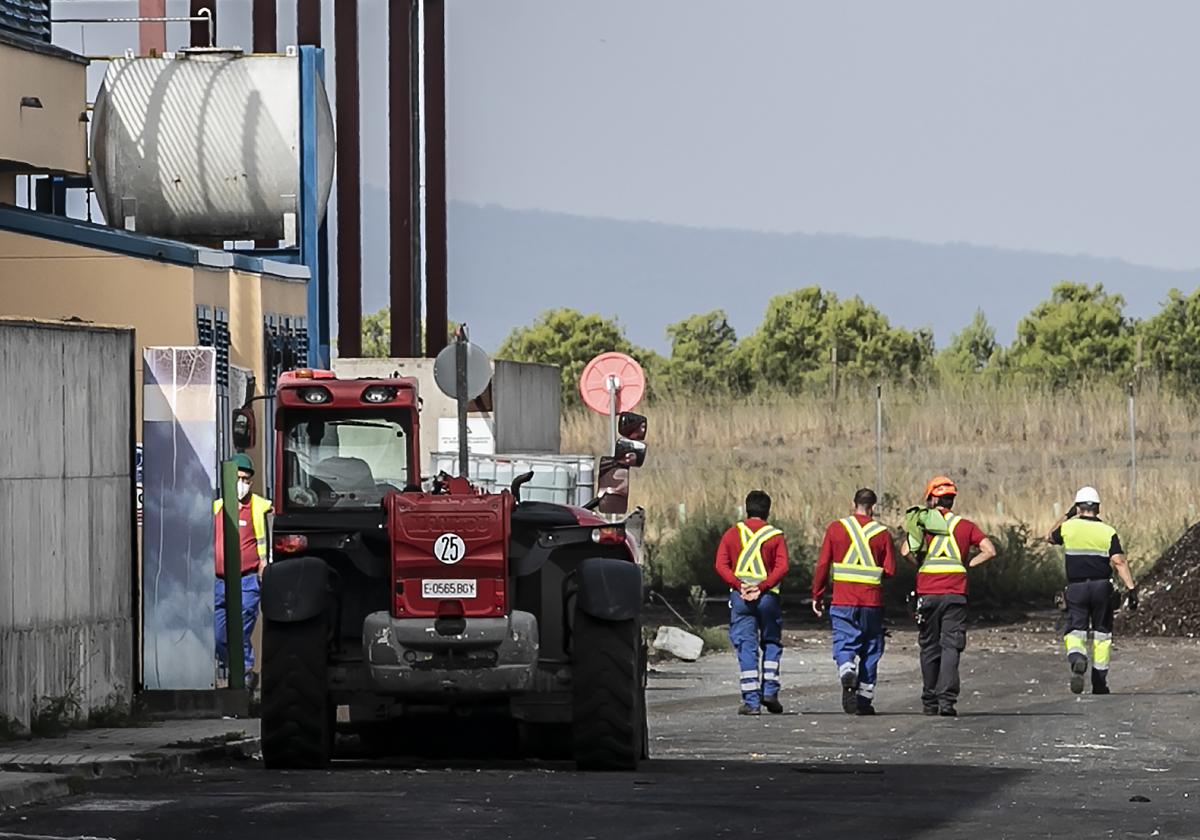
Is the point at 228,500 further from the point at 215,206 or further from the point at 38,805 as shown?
the point at 215,206

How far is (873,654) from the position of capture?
2188 centimetres

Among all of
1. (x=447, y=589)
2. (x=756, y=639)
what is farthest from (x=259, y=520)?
(x=447, y=589)

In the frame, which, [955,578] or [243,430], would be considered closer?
[243,430]

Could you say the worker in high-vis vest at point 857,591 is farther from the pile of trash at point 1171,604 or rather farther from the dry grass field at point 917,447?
the dry grass field at point 917,447

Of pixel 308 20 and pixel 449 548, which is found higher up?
pixel 308 20

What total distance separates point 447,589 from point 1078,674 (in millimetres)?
10462

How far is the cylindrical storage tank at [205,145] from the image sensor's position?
3206cm

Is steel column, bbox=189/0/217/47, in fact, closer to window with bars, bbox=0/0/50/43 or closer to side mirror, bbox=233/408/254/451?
window with bars, bbox=0/0/50/43

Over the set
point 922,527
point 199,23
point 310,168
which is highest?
point 199,23

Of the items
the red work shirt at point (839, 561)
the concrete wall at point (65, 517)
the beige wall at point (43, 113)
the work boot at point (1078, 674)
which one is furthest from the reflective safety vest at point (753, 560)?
the beige wall at point (43, 113)

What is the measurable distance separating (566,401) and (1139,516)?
2448 inches

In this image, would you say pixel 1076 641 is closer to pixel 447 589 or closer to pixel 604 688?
pixel 604 688

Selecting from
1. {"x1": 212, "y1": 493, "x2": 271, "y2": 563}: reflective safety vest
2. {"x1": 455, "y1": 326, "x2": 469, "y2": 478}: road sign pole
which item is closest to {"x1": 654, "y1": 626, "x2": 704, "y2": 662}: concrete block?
{"x1": 212, "y1": 493, "x2": 271, "y2": 563}: reflective safety vest

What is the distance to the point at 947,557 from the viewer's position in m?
→ 22.0
